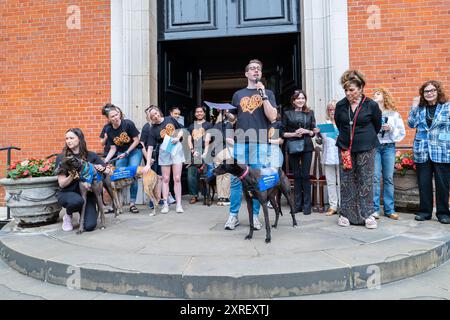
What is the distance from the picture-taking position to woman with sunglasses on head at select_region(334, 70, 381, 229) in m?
4.45

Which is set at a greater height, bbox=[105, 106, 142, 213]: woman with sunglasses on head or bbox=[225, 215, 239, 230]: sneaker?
bbox=[105, 106, 142, 213]: woman with sunglasses on head

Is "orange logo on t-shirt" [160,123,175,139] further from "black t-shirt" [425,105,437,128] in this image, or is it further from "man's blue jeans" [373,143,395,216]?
"black t-shirt" [425,105,437,128]

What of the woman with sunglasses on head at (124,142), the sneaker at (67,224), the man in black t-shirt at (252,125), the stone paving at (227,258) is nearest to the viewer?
the stone paving at (227,258)

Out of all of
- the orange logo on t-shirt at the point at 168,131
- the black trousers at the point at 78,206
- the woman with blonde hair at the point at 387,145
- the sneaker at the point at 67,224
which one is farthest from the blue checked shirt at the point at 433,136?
the sneaker at the point at 67,224

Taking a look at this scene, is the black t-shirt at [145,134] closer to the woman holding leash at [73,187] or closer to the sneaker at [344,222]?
the woman holding leash at [73,187]

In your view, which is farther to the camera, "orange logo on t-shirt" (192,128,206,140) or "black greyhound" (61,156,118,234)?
"orange logo on t-shirt" (192,128,206,140)

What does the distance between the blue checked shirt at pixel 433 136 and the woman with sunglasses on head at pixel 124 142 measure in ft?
14.9

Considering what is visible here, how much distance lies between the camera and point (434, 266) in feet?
11.9

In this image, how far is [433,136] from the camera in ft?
15.9

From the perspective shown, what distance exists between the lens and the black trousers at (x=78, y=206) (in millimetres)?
4527

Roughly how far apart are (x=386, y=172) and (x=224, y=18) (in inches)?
181

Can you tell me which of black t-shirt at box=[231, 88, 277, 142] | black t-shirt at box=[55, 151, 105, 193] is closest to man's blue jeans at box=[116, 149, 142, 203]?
black t-shirt at box=[55, 151, 105, 193]

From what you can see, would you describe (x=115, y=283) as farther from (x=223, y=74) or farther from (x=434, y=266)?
(x=223, y=74)

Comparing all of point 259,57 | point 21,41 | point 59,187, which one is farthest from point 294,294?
point 259,57
